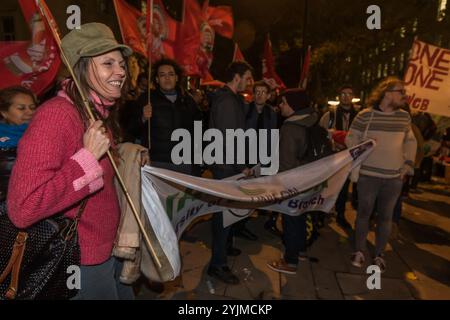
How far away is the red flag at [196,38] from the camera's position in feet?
18.2

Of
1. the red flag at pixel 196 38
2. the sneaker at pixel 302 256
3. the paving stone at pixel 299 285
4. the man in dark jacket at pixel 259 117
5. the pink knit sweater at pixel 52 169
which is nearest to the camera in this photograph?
the pink knit sweater at pixel 52 169

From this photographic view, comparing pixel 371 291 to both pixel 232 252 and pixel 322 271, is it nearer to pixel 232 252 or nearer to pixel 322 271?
pixel 322 271

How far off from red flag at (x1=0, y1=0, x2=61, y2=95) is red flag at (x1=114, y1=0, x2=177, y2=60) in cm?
149

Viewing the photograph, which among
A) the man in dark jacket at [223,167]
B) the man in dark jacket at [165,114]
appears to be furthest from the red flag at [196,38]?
the man in dark jacket at [223,167]

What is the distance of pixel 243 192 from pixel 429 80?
487cm

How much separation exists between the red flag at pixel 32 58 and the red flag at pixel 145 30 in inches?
58.6

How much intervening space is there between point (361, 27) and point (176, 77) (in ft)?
53.1

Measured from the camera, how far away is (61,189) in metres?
1.51

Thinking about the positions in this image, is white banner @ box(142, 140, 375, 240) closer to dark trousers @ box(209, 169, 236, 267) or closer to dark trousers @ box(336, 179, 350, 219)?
dark trousers @ box(209, 169, 236, 267)

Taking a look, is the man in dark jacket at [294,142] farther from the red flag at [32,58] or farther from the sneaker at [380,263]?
the red flag at [32,58]

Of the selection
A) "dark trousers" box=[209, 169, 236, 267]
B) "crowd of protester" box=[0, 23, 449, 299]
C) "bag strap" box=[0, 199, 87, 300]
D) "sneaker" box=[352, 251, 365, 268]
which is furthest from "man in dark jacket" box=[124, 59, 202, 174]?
"bag strap" box=[0, 199, 87, 300]
